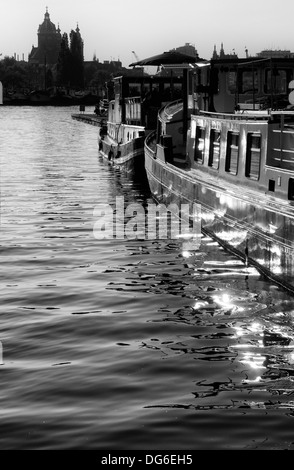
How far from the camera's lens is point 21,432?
31.4 ft

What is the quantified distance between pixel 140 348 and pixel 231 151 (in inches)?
401

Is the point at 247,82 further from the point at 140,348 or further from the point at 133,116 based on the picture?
the point at 133,116

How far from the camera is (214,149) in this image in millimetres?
23062

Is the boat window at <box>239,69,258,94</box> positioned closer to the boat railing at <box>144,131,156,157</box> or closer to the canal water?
the canal water

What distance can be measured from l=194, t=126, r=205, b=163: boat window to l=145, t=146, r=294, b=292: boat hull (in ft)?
1.62

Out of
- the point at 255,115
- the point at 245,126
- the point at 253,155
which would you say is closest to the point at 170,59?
the point at 245,126

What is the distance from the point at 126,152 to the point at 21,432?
33.1 meters

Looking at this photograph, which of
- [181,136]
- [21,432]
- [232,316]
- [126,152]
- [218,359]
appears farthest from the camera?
[126,152]

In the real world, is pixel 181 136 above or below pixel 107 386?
above

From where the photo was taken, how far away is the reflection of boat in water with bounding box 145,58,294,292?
54.7 feet

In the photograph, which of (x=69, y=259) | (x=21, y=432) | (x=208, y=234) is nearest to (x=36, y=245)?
(x=69, y=259)

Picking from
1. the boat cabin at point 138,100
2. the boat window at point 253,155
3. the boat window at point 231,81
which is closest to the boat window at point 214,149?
the boat window at point 231,81

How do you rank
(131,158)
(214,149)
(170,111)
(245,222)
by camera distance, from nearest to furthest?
(245,222) → (214,149) → (170,111) → (131,158)

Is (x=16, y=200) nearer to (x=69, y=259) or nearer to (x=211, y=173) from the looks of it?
(x=211, y=173)
